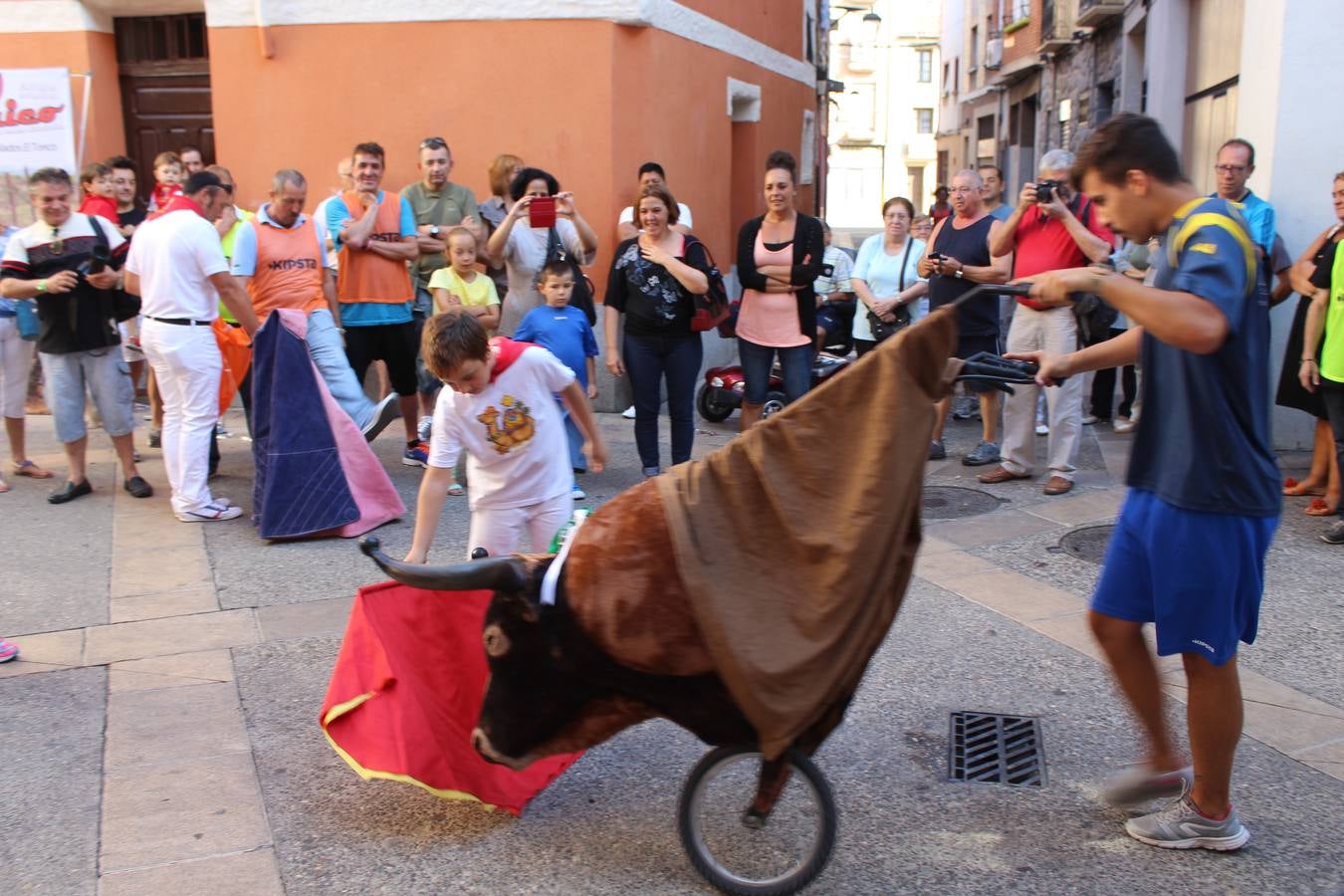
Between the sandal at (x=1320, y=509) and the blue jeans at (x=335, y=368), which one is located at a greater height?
the blue jeans at (x=335, y=368)

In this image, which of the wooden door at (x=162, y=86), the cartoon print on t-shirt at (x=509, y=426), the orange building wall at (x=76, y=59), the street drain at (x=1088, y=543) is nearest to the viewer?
the cartoon print on t-shirt at (x=509, y=426)

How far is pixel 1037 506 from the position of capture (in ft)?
23.9

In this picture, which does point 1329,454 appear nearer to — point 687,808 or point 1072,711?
point 1072,711

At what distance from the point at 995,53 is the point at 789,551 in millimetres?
30026

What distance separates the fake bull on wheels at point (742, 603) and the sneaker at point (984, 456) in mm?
5031

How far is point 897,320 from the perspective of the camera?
8969 millimetres

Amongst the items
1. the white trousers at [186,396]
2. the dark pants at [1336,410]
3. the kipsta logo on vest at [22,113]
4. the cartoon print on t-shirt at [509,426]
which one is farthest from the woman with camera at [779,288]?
the kipsta logo on vest at [22,113]

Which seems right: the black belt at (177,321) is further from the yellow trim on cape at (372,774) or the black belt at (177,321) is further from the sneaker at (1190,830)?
the sneaker at (1190,830)

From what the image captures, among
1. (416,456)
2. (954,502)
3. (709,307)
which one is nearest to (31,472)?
(416,456)

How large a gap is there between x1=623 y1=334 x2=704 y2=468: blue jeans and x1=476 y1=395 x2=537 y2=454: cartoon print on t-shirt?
3.29 m

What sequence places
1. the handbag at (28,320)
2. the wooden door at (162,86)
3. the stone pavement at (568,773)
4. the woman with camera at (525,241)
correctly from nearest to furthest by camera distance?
the stone pavement at (568,773), the handbag at (28,320), the woman with camera at (525,241), the wooden door at (162,86)

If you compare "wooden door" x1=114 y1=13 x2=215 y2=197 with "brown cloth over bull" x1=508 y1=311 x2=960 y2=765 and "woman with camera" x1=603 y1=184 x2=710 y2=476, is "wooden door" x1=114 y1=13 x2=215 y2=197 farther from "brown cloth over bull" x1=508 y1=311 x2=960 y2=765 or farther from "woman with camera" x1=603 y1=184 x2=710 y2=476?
"brown cloth over bull" x1=508 y1=311 x2=960 y2=765

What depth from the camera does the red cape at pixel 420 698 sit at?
11.9ft

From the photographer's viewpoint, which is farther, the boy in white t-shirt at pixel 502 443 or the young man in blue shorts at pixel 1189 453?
the boy in white t-shirt at pixel 502 443
